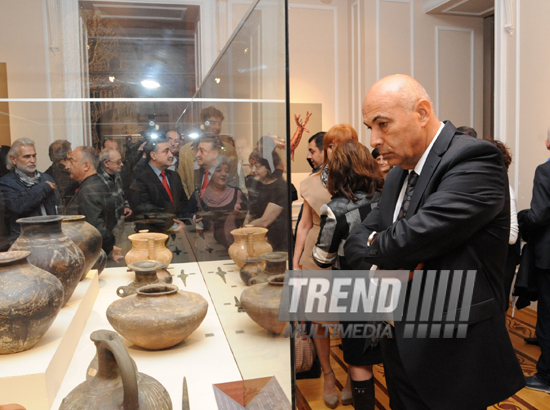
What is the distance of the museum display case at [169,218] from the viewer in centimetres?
132

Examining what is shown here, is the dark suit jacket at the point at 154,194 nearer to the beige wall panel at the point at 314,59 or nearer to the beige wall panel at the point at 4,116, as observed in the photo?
the beige wall panel at the point at 4,116

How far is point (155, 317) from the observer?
1.65 m

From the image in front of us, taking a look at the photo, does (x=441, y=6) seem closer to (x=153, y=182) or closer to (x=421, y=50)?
(x=421, y=50)

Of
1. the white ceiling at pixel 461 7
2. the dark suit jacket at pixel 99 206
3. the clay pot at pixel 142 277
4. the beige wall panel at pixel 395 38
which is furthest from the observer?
the beige wall panel at pixel 395 38

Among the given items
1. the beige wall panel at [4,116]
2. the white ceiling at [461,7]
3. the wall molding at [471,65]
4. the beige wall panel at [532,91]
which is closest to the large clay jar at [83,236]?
the beige wall panel at [4,116]

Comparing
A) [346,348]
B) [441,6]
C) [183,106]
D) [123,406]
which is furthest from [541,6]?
[123,406]

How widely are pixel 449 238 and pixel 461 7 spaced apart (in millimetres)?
5501

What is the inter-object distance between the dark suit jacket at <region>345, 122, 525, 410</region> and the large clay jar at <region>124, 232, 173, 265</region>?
1.60 meters

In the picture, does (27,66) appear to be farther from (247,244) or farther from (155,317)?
(247,244)

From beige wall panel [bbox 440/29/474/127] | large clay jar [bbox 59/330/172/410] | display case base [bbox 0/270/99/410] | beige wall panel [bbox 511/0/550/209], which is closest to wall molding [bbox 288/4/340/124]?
beige wall panel [bbox 440/29/474/127]

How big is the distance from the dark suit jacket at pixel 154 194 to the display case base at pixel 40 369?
3.41ft

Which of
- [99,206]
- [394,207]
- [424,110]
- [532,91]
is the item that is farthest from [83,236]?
[532,91]

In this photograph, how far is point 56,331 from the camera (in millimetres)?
1682

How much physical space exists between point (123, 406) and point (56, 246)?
3.08 feet
